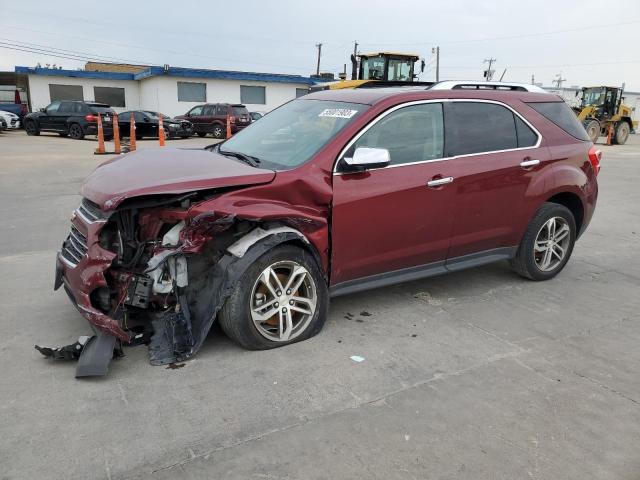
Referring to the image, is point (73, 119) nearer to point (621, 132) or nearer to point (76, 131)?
point (76, 131)

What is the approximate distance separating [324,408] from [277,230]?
1.20 metres

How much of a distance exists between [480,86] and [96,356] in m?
3.85

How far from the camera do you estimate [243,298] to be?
339cm

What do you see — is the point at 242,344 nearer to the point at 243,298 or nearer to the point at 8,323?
the point at 243,298

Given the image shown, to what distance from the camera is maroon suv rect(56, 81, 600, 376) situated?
3.32 m

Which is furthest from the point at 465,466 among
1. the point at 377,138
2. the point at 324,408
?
the point at 377,138

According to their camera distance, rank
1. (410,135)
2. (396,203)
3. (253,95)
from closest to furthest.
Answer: (396,203), (410,135), (253,95)

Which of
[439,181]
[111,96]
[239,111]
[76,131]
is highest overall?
[111,96]

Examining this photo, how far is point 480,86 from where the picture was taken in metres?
4.71

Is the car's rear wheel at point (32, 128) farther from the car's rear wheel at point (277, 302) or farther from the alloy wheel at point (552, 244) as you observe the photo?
the alloy wheel at point (552, 244)

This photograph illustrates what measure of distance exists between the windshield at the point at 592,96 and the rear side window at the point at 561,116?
25030 millimetres

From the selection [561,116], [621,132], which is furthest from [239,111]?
[561,116]

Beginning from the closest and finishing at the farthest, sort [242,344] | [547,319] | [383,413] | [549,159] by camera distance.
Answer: [383,413], [242,344], [547,319], [549,159]

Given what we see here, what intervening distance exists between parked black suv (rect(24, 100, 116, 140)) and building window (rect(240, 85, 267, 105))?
500 inches
